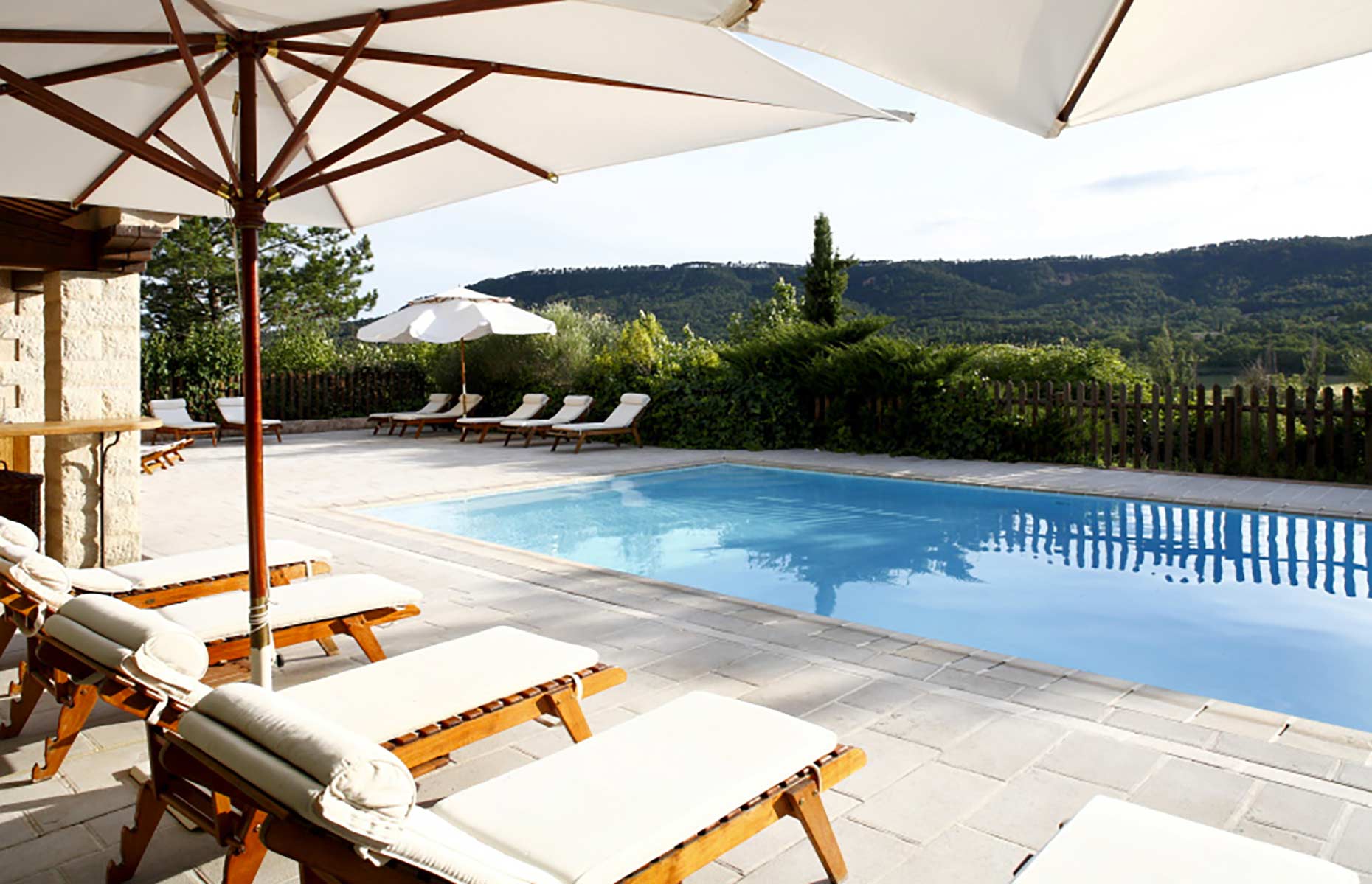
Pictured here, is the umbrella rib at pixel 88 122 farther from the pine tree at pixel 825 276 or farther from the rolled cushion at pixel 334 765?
the pine tree at pixel 825 276

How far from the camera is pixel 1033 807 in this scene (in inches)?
108

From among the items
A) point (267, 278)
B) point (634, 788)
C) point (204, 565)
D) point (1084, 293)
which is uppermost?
point (267, 278)

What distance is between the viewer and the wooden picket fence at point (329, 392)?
17.3 meters

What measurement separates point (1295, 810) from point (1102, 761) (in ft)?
1.75

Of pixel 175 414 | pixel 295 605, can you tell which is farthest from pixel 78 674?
pixel 175 414

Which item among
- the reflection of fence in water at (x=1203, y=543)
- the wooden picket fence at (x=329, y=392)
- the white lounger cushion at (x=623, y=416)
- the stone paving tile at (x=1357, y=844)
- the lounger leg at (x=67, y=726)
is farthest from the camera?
the wooden picket fence at (x=329, y=392)

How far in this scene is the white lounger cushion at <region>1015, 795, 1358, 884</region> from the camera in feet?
5.73

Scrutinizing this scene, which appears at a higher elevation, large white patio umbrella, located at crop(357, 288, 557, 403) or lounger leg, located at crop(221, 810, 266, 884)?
large white patio umbrella, located at crop(357, 288, 557, 403)

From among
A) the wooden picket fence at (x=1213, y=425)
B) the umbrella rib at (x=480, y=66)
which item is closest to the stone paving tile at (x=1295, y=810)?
the umbrella rib at (x=480, y=66)

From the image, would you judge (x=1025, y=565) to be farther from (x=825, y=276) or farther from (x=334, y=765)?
(x=825, y=276)

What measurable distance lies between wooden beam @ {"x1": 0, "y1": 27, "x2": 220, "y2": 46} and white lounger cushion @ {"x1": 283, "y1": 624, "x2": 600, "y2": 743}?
2.01m

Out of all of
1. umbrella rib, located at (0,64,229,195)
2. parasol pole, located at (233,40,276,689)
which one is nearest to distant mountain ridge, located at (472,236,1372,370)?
parasol pole, located at (233,40,276,689)

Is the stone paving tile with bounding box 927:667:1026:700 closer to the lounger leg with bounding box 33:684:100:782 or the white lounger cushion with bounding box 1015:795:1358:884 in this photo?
the white lounger cushion with bounding box 1015:795:1358:884

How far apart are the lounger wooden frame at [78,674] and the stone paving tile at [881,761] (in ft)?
6.40
